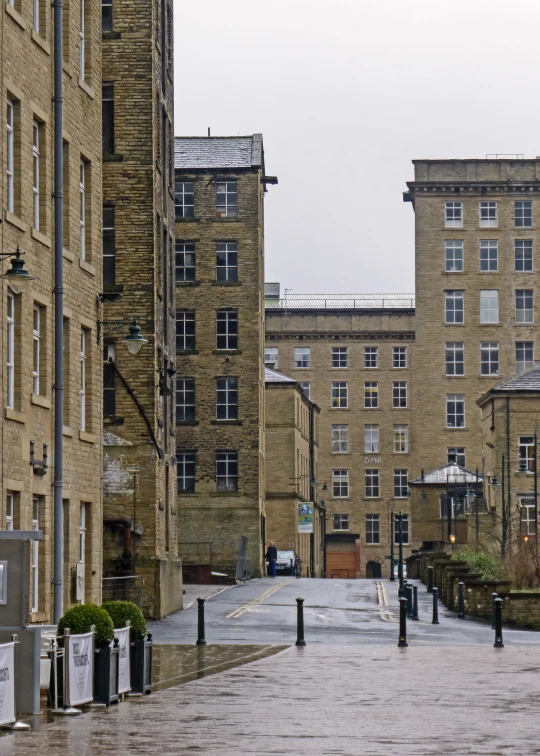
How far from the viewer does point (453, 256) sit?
108812mm

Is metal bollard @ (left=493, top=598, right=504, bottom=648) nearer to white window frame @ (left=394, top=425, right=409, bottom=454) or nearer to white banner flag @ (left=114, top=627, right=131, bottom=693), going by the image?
white banner flag @ (left=114, top=627, right=131, bottom=693)

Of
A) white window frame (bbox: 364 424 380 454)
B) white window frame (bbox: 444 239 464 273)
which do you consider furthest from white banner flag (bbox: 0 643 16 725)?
white window frame (bbox: 364 424 380 454)

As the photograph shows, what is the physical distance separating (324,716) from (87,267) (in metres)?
16.6

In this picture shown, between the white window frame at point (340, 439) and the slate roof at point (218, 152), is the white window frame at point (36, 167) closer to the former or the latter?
the slate roof at point (218, 152)

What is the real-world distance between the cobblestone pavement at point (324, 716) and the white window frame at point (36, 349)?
697cm

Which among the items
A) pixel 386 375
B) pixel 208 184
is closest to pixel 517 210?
pixel 386 375

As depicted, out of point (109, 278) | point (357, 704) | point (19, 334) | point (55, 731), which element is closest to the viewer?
point (55, 731)

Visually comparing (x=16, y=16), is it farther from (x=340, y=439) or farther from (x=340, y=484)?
(x=340, y=439)

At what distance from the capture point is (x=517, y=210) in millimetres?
108375

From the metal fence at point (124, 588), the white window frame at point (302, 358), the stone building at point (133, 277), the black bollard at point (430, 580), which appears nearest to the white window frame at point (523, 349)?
the white window frame at point (302, 358)

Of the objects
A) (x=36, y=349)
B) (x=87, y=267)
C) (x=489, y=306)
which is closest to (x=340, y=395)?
(x=489, y=306)

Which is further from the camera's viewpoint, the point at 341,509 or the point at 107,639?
the point at 341,509

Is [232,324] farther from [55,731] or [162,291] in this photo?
[55,731]

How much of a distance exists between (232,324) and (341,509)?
1638 inches
